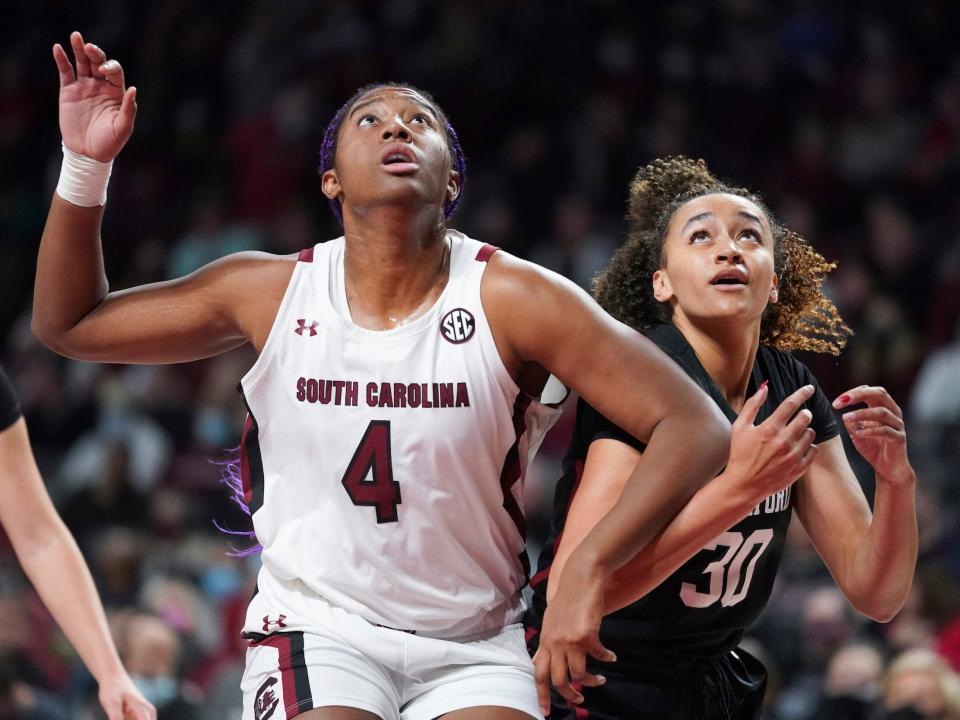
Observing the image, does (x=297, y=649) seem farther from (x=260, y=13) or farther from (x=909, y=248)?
(x=260, y=13)

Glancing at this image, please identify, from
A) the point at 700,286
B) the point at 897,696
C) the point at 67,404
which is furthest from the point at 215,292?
the point at 67,404

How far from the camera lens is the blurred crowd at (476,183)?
6660 mm

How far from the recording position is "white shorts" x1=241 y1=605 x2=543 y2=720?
9.76 feet

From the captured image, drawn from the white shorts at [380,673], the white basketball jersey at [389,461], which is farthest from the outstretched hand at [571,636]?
the white basketball jersey at [389,461]

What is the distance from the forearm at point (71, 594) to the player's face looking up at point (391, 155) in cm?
128

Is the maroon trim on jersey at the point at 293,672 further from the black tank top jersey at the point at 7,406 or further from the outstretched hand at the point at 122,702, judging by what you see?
the black tank top jersey at the point at 7,406

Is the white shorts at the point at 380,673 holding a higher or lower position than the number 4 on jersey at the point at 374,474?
lower

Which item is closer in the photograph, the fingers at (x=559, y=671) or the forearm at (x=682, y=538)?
the fingers at (x=559, y=671)

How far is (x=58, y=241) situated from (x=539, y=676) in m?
1.53

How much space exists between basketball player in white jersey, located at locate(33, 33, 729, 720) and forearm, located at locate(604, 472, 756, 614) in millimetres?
44

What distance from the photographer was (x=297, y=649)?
306 cm

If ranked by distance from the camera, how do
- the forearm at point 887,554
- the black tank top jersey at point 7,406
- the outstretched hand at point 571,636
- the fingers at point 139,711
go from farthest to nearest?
1. the black tank top jersey at point 7,406
2. the fingers at point 139,711
3. the forearm at point 887,554
4. the outstretched hand at point 571,636

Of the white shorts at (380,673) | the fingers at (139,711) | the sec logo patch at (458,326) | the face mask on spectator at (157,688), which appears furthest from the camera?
the face mask on spectator at (157,688)

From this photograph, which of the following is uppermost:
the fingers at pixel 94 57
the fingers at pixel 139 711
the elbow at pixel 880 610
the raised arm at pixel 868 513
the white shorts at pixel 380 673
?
the fingers at pixel 94 57
